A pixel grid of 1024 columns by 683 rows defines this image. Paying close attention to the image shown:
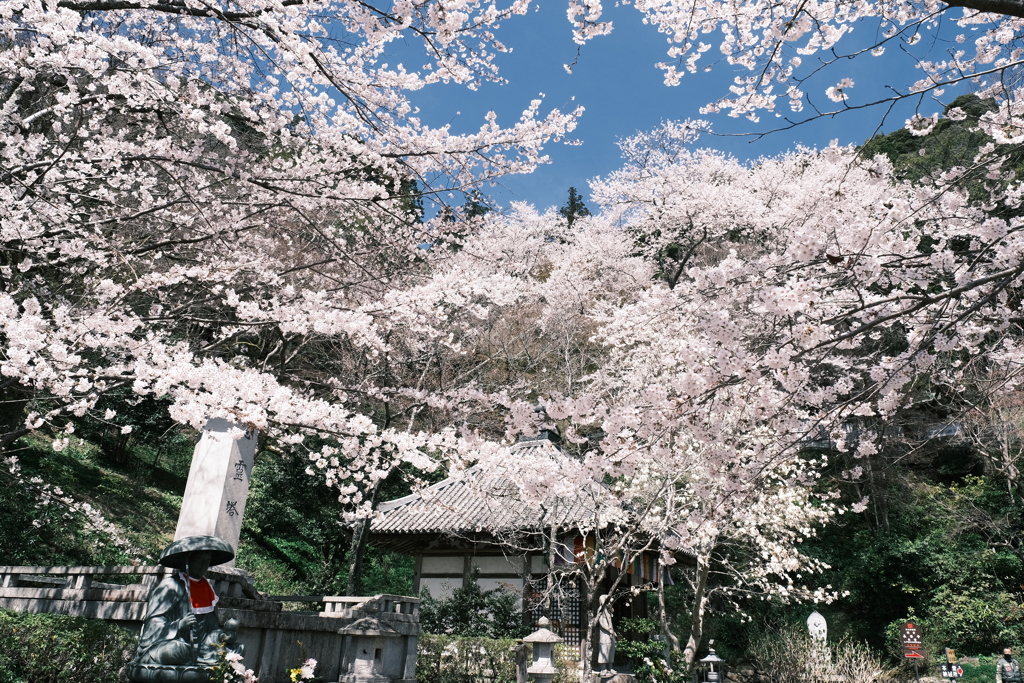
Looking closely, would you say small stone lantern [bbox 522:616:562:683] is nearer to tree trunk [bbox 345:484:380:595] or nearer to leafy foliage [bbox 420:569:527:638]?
leafy foliage [bbox 420:569:527:638]

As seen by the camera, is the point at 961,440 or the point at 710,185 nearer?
the point at 961,440

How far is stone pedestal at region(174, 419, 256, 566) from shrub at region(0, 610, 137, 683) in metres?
1.23

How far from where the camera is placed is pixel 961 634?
14.1 meters

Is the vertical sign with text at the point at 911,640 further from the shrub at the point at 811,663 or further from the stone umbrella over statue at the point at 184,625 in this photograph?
the stone umbrella over statue at the point at 184,625

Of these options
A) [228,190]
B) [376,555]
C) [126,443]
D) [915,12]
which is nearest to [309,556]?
[376,555]

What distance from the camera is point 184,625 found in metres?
4.19

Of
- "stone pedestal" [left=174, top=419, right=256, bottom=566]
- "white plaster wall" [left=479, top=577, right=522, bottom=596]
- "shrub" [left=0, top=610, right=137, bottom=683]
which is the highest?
"stone pedestal" [left=174, top=419, right=256, bottom=566]

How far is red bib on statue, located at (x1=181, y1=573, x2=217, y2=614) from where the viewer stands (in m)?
4.38

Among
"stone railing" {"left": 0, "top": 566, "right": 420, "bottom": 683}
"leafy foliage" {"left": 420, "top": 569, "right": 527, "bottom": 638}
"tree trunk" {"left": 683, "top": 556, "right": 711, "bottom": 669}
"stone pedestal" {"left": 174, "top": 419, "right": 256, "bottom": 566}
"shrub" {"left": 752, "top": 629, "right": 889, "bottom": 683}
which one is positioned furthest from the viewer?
"leafy foliage" {"left": 420, "top": 569, "right": 527, "bottom": 638}

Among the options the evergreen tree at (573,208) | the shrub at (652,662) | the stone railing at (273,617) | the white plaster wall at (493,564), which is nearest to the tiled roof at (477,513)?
the white plaster wall at (493,564)

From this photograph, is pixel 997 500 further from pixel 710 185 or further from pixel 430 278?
pixel 430 278

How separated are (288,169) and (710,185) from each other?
57.4ft

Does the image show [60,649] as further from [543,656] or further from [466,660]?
[466,660]

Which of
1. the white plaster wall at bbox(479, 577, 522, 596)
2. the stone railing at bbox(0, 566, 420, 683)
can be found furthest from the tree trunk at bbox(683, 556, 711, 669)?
the stone railing at bbox(0, 566, 420, 683)
